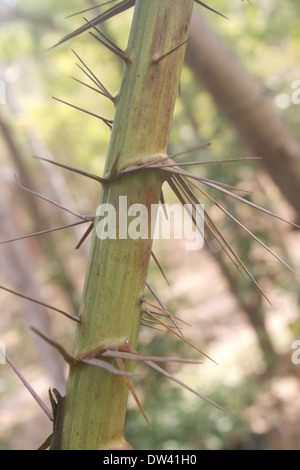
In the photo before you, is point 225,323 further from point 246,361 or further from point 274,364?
point 274,364

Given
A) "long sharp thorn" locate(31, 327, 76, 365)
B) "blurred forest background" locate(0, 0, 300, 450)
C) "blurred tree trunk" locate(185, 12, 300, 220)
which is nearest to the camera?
"long sharp thorn" locate(31, 327, 76, 365)

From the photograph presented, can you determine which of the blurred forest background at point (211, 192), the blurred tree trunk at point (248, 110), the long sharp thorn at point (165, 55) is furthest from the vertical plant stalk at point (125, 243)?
the blurred tree trunk at point (248, 110)

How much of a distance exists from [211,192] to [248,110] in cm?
75

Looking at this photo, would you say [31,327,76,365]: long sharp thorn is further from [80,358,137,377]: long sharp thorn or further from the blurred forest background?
the blurred forest background

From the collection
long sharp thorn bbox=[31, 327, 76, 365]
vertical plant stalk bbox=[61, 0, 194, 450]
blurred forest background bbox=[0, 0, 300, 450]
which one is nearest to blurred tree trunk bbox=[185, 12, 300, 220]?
blurred forest background bbox=[0, 0, 300, 450]

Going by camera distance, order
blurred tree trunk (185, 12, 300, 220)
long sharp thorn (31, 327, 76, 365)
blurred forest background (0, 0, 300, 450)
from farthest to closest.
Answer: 1. blurred forest background (0, 0, 300, 450)
2. blurred tree trunk (185, 12, 300, 220)
3. long sharp thorn (31, 327, 76, 365)

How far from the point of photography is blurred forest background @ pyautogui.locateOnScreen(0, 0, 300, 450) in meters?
2.73

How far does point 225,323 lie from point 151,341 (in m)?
6.51

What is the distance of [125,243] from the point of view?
0.64m

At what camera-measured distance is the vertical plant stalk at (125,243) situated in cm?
62

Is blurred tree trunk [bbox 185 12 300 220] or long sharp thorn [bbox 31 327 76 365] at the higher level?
blurred tree trunk [bbox 185 12 300 220]

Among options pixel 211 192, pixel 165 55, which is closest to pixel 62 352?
pixel 165 55

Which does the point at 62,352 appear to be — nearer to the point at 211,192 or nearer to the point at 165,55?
the point at 165,55

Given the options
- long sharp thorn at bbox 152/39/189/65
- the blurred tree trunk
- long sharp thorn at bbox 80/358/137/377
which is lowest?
long sharp thorn at bbox 80/358/137/377
